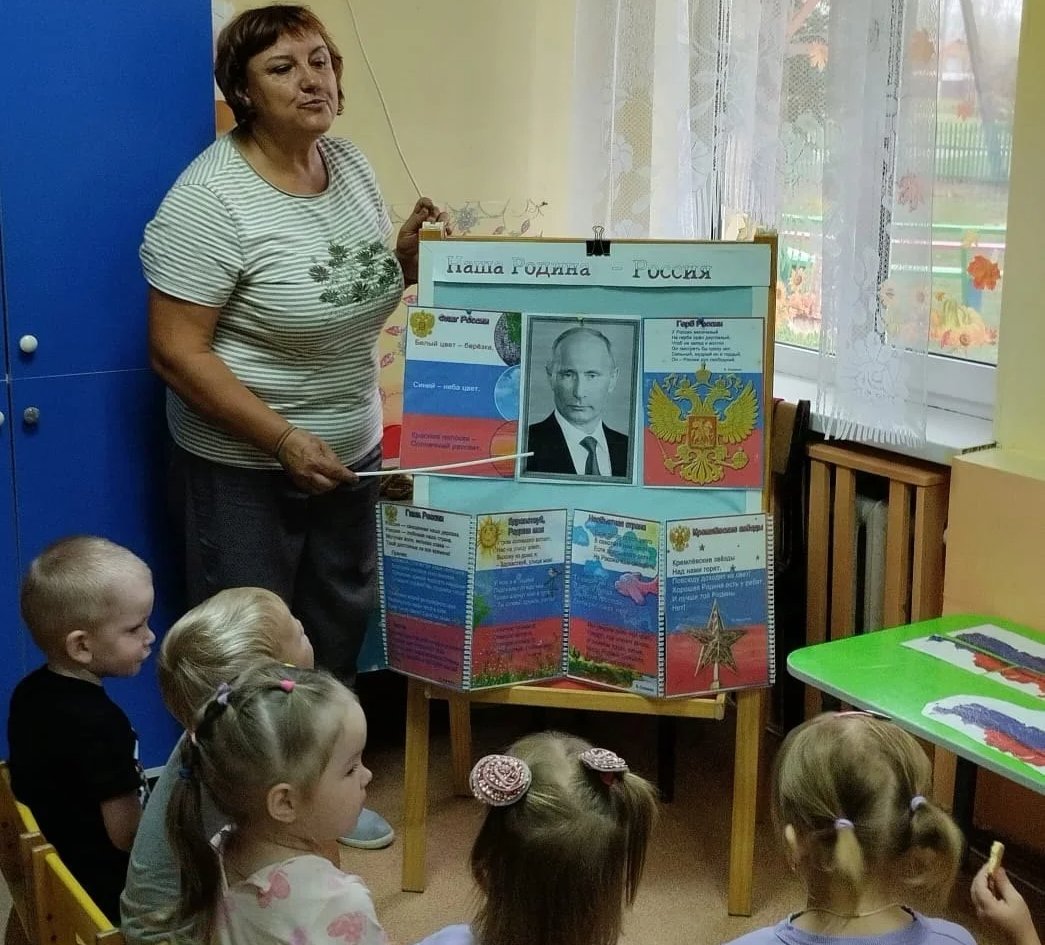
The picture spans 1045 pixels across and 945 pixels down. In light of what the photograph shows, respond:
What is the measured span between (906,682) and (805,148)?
3.72ft

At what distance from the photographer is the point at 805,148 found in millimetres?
2629

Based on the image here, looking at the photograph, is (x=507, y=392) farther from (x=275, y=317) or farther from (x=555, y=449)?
(x=275, y=317)

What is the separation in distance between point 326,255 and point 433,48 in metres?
1.04

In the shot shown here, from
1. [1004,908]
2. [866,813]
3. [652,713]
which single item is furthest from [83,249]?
[1004,908]

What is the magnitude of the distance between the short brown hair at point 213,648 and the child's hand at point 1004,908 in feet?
2.99

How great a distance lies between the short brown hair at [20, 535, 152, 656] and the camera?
1.85 meters

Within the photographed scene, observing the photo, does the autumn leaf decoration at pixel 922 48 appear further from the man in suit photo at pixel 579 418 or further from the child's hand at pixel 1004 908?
the child's hand at pixel 1004 908

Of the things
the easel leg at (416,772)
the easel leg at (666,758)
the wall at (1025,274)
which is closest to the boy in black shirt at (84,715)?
the easel leg at (416,772)

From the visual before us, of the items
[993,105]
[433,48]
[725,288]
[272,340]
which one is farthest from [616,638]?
[433,48]

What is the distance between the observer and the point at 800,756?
1490 millimetres

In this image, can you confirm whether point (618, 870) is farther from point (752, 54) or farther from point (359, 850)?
point (752, 54)

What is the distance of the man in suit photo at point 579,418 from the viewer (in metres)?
2.34

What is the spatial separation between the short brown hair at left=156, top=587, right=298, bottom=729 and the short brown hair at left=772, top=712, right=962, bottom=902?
71cm

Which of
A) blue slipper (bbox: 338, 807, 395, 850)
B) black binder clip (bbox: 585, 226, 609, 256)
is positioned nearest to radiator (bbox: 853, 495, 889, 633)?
black binder clip (bbox: 585, 226, 609, 256)
